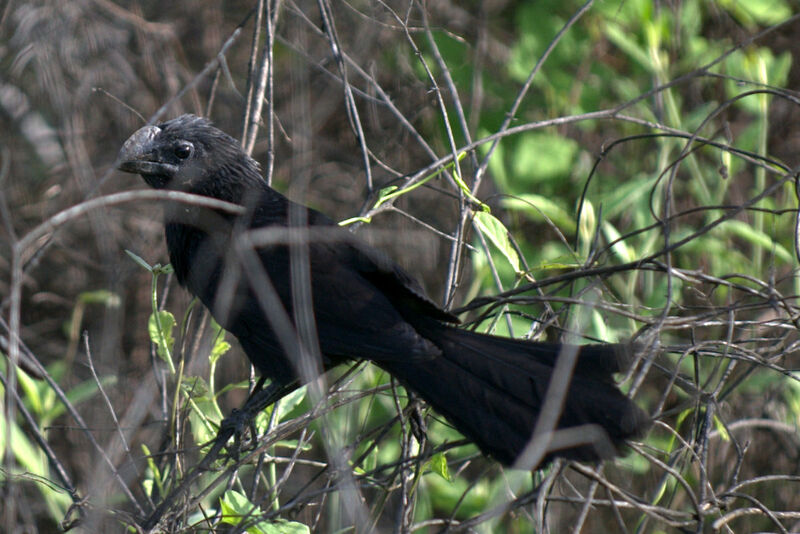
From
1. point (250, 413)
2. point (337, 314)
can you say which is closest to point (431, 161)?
point (337, 314)

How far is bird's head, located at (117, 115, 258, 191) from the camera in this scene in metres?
2.90

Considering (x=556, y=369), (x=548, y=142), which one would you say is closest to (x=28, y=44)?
(x=548, y=142)

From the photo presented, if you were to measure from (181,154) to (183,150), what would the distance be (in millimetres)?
17

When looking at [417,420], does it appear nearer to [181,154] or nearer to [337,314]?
[337,314]

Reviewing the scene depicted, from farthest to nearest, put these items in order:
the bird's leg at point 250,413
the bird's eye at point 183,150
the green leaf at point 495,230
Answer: the bird's eye at point 183,150, the bird's leg at point 250,413, the green leaf at point 495,230

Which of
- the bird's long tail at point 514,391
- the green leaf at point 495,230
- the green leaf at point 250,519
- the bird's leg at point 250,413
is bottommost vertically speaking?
the bird's leg at point 250,413

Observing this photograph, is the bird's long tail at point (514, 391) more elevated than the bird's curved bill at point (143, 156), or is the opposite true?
the bird's curved bill at point (143, 156)

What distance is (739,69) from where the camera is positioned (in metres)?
4.07

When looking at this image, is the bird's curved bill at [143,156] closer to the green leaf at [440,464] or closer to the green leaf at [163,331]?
the green leaf at [163,331]

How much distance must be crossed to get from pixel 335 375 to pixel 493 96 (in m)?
1.69

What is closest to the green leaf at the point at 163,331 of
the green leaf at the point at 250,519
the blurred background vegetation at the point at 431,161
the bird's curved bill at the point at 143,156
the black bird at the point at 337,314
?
the black bird at the point at 337,314

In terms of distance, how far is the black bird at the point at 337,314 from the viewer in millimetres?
1989

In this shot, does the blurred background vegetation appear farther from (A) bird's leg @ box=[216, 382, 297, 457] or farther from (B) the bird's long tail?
(B) the bird's long tail

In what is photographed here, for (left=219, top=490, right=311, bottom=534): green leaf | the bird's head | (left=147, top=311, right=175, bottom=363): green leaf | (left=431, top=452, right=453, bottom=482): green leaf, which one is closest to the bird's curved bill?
the bird's head
